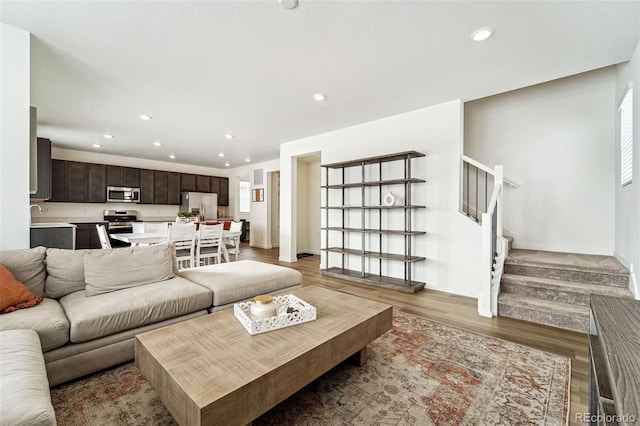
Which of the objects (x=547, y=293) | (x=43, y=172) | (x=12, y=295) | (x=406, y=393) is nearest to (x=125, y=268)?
(x=12, y=295)

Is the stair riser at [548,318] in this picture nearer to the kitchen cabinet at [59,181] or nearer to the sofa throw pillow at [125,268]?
the sofa throw pillow at [125,268]

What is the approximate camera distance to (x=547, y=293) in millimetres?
2928

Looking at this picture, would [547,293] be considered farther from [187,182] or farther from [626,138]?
[187,182]

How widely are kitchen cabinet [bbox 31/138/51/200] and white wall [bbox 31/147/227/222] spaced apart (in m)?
2.68

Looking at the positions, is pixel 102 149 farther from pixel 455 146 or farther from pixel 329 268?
pixel 455 146

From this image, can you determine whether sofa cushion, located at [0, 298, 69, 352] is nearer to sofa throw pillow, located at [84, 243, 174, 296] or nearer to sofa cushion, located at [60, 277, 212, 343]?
sofa cushion, located at [60, 277, 212, 343]

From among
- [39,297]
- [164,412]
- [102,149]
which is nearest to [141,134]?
[102,149]

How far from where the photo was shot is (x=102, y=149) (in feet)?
21.7

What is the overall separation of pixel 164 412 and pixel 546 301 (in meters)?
3.49

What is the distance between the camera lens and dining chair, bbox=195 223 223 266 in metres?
4.12

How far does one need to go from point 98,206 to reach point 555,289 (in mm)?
9138

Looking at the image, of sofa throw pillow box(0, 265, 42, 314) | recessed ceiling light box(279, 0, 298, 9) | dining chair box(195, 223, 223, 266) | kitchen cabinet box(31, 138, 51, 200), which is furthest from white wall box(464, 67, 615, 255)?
kitchen cabinet box(31, 138, 51, 200)

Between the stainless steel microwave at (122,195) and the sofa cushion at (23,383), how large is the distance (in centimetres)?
650

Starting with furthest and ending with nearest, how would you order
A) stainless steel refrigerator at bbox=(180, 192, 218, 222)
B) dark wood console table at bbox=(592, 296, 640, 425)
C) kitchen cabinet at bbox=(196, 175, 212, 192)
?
kitchen cabinet at bbox=(196, 175, 212, 192)
stainless steel refrigerator at bbox=(180, 192, 218, 222)
dark wood console table at bbox=(592, 296, 640, 425)
